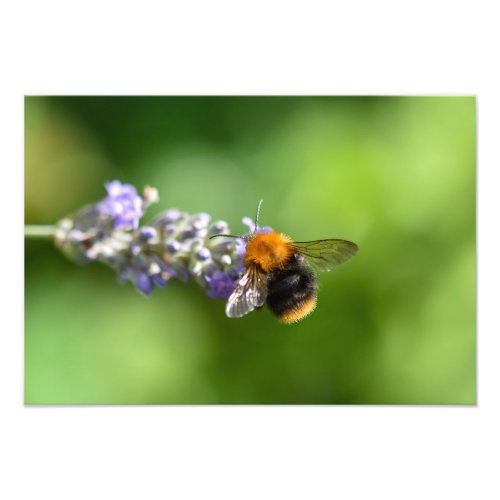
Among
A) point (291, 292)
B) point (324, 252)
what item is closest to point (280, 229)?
point (324, 252)

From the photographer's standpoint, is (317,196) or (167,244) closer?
(167,244)

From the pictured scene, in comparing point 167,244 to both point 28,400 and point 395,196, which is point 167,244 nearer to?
point 28,400

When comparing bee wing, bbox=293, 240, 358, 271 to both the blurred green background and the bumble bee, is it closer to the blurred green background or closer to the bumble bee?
the bumble bee

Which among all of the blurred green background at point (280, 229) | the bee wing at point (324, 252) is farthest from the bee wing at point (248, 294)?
the blurred green background at point (280, 229)

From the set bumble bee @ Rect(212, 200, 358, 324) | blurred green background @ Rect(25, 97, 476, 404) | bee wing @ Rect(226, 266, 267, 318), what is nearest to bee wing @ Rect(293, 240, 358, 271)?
bumble bee @ Rect(212, 200, 358, 324)

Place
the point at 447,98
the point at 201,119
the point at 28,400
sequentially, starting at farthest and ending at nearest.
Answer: the point at 201,119, the point at 447,98, the point at 28,400

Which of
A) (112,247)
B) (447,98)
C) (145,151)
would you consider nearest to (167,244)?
(112,247)

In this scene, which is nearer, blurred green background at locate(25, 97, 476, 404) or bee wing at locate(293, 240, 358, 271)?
bee wing at locate(293, 240, 358, 271)
